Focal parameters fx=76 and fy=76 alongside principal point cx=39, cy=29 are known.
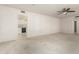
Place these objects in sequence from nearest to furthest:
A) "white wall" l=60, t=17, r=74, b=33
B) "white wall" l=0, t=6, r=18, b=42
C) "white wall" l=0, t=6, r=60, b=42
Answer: "white wall" l=0, t=6, r=18, b=42
"white wall" l=0, t=6, r=60, b=42
"white wall" l=60, t=17, r=74, b=33

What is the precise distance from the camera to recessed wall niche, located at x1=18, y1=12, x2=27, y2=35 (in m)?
6.15

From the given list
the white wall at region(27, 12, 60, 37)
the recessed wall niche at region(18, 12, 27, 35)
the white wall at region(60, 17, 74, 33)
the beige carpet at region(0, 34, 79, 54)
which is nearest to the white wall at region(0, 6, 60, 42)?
the white wall at region(27, 12, 60, 37)

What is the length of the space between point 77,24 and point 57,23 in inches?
110

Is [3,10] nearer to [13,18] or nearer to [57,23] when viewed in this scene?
[13,18]

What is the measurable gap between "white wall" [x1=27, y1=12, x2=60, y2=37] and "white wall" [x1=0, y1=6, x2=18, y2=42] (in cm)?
151

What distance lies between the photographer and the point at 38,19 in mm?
7941

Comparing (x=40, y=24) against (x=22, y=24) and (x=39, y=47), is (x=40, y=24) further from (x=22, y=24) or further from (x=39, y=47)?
(x=39, y=47)

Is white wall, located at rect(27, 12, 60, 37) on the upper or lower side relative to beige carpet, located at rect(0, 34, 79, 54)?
upper

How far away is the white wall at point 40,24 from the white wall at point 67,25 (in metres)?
1.30

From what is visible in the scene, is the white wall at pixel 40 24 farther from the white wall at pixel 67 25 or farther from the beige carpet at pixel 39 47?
the beige carpet at pixel 39 47

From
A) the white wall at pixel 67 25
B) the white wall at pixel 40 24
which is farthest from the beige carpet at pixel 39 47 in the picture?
the white wall at pixel 67 25

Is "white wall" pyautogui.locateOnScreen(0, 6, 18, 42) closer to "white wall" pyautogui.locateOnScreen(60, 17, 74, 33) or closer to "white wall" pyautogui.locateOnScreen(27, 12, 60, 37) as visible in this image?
"white wall" pyautogui.locateOnScreen(27, 12, 60, 37)
